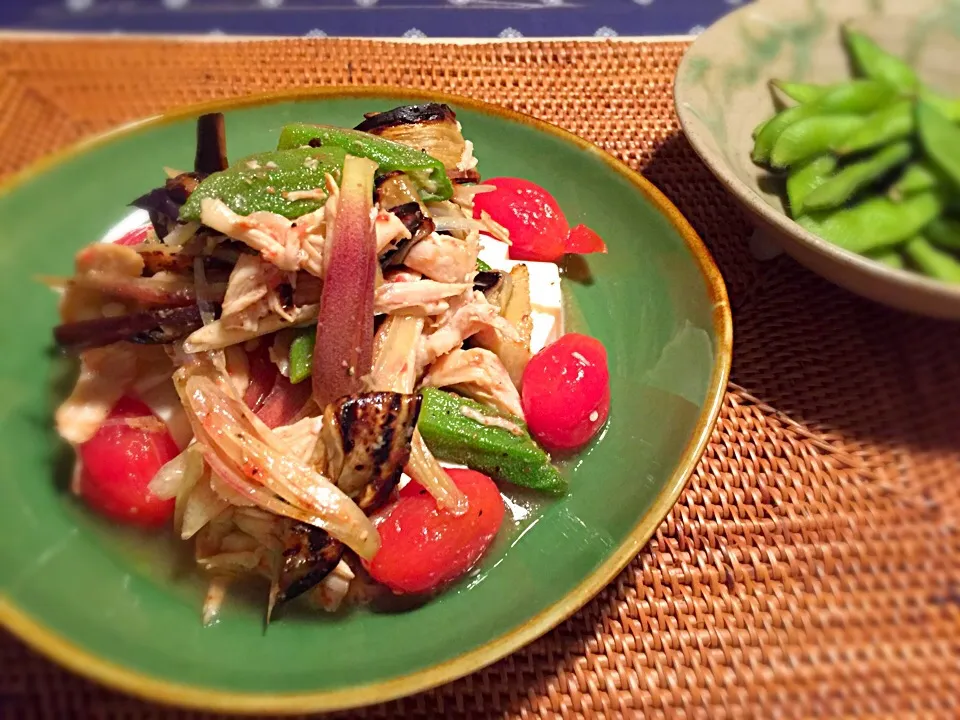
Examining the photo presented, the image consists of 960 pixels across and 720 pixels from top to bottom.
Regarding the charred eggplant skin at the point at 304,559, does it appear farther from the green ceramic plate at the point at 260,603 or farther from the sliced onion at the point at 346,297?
the sliced onion at the point at 346,297

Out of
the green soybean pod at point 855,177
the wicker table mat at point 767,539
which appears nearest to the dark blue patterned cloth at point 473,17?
the wicker table mat at point 767,539

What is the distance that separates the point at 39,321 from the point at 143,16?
43 cm

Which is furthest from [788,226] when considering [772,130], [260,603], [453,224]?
[260,603]

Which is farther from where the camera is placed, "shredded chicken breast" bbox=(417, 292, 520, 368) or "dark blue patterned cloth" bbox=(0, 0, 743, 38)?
"dark blue patterned cloth" bbox=(0, 0, 743, 38)

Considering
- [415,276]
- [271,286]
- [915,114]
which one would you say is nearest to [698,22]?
[915,114]

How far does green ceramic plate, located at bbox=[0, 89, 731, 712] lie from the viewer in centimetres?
82

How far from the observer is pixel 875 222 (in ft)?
4.59

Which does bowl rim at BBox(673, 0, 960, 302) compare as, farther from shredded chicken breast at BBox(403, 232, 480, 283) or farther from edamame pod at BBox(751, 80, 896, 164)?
shredded chicken breast at BBox(403, 232, 480, 283)

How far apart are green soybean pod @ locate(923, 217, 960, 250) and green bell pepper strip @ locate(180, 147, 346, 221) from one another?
→ 49.1 inches

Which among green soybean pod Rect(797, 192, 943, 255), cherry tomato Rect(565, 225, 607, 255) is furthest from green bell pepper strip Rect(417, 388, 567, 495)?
green soybean pod Rect(797, 192, 943, 255)

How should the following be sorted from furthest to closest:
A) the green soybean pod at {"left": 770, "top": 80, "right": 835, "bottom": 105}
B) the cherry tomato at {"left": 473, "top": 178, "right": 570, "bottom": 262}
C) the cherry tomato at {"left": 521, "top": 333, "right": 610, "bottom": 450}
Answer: the green soybean pod at {"left": 770, "top": 80, "right": 835, "bottom": 105}
the cherry tomato at {"left": 473, "top": 178, "right": 570, "bottom": 262}
the cherry tomato at {"left": 521, "top": 333, "right": 610, "bottom": 450}

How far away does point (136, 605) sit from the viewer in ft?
3.03

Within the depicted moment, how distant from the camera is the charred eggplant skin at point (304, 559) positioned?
2.97 feet

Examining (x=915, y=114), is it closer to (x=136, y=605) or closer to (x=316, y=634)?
(x=316, y=634)
